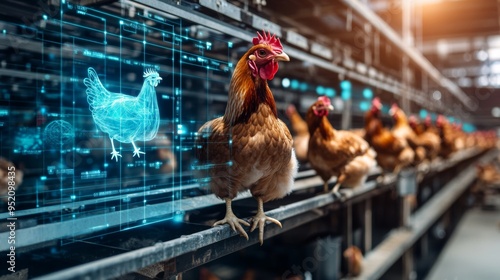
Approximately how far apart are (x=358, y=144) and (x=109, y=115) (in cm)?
137

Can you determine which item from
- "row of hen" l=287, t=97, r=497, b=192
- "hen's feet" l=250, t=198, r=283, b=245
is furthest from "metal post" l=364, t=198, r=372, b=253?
"hen's feet" l=250, t=198, r=283, b=245

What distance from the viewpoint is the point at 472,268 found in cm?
310

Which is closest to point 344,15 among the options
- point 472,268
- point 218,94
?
point 218,94

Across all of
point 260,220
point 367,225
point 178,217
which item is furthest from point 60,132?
point 367,225

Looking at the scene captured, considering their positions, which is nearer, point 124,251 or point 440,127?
point 124,251

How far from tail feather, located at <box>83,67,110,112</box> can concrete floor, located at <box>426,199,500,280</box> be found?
9.87ft

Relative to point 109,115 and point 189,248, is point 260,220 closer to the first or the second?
point 189,248

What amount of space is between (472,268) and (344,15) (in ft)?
7.54

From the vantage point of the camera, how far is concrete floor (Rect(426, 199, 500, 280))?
9.92 ft

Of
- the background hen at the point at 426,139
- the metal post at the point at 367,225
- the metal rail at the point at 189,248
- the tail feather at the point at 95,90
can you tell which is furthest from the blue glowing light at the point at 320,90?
the background hen at the point at 426,139

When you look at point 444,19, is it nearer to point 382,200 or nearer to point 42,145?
point 382,200

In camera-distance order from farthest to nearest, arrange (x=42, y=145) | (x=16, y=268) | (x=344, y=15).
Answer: (x=344, y=15) < (x=42, y=145) < (x=16, y=268)

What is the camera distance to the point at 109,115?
31.4 inches

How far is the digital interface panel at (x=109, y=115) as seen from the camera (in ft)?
2.72
